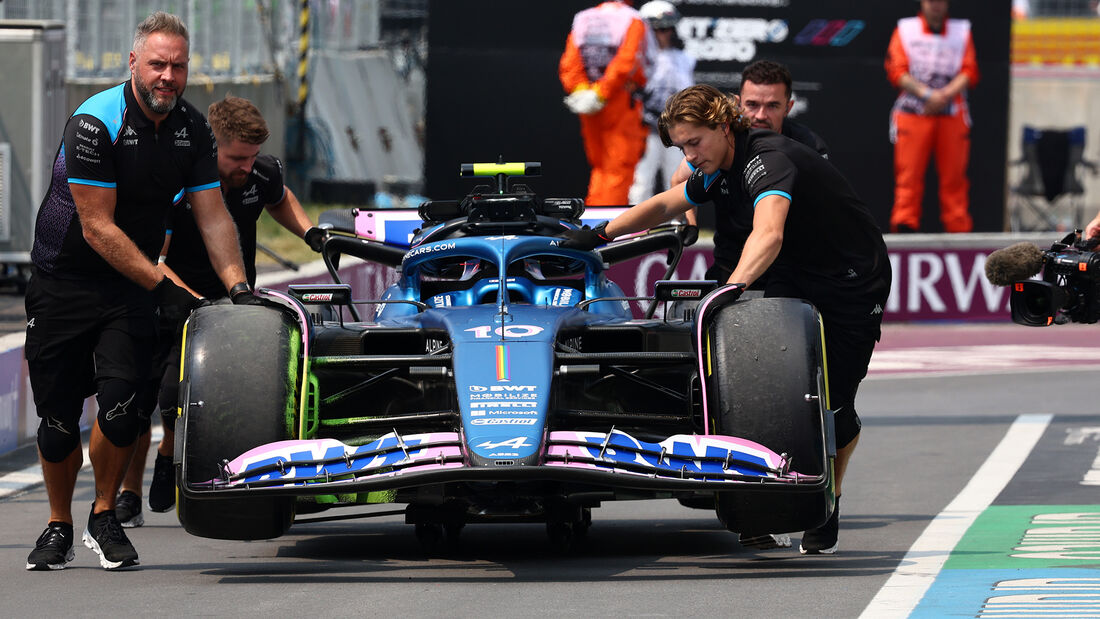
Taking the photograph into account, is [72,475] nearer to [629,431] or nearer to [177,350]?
[177,350]

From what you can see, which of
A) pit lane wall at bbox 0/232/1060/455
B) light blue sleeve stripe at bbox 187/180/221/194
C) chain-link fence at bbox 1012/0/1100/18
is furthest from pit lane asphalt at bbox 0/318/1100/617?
chain-link fence at bbox 1012/0/1100/18

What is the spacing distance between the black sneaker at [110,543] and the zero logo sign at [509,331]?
1.55m

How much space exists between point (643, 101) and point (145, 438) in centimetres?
1242

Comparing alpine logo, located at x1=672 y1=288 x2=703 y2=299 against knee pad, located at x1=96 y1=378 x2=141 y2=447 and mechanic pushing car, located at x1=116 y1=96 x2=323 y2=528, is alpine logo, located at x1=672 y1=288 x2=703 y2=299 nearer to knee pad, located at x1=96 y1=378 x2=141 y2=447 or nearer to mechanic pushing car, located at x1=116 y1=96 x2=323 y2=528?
knee pad, located at x1=96 y1=378 x2=141 y2=447

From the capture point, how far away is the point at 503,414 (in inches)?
294

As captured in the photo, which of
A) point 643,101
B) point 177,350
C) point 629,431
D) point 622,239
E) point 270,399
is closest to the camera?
point 270,399

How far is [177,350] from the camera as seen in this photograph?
30.5 feet

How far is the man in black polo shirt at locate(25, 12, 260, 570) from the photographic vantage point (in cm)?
796

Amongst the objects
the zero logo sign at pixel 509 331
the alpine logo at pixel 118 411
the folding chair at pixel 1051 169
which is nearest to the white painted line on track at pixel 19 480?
the alpine logo at pixel 118 411

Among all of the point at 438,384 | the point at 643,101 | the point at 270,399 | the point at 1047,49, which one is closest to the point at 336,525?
the point at 438,384

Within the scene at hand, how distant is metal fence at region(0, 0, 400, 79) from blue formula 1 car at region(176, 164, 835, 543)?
13.7 m

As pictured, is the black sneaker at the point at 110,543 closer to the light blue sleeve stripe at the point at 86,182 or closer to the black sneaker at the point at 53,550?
the black sneaker at the point at 53,550

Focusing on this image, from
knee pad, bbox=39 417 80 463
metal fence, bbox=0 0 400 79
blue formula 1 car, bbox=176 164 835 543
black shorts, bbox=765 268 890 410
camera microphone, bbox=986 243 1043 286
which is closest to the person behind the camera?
blue formula 1 car, bbox=176 164 835 543

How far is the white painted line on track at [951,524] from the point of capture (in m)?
7.25
